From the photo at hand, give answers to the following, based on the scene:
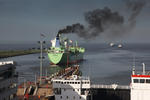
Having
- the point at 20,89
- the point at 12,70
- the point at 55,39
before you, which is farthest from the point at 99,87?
the point at 55,39

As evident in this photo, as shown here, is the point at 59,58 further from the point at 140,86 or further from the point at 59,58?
the point at 140,86

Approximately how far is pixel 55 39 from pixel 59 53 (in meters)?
16.8

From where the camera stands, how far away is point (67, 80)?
142 ft

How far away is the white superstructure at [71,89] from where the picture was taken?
42.4m

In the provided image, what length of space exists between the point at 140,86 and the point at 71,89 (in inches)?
516

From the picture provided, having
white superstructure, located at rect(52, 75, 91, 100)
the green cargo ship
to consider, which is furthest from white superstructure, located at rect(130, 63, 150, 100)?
the green cargo ship

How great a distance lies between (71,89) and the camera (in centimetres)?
4288

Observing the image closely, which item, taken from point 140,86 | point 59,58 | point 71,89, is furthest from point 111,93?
point 59,58

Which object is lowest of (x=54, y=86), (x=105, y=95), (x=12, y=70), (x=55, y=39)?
(x=105, y=95)

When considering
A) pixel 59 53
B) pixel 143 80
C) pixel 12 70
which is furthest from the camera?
pixel 59 53

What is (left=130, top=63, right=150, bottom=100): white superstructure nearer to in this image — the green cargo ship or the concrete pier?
the concrete pier

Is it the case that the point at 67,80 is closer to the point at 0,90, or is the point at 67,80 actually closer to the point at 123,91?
the point at 123,91

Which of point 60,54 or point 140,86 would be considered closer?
point 140,86

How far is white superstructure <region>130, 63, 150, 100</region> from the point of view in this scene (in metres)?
38.2
